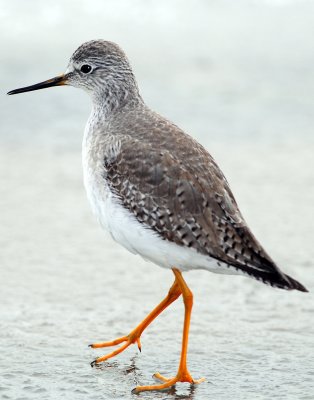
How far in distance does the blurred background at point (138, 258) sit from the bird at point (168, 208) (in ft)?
1.24

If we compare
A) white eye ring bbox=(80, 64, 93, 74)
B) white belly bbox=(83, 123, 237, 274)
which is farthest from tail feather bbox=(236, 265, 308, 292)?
white eye ring bbox=(80, 64, 93, 74)

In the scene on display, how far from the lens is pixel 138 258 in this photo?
30.0 feet

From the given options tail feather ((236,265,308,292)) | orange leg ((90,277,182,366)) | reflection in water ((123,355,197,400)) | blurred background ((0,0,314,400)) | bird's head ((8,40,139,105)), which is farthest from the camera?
bird's head ((8,40,139,105))

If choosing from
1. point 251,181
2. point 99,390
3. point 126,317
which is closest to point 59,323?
point 126,317

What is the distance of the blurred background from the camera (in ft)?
22.9

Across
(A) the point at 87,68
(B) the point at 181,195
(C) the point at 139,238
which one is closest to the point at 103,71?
(A) the point at 87,68

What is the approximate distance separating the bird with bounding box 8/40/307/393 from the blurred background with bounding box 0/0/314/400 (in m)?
0.38

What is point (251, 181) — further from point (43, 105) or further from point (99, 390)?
point (99, 390)

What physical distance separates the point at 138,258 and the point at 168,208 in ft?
8.01

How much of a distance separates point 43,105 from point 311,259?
17.3 ft

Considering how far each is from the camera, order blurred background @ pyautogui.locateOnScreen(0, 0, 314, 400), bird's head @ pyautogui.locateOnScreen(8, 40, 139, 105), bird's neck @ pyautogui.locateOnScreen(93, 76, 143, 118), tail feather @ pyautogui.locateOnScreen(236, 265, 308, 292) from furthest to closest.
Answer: bird's head @ pyautogui.locateOnScreen(8, 40, 139, 105)
bird's neck @ pyautogui.locateOnScreen(93, 76, 143, 118)
blurred background @ pyautogui.locateOnScreen(0, 0, 314, 400)
tail feather @ pyautogui.locateOnScreen(236, 265, 308, 292)

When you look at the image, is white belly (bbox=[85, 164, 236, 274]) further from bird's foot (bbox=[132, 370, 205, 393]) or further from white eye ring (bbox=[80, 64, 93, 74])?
white eye ring (bbox=[80, 64, 93, 74])

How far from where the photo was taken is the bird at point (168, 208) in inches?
260

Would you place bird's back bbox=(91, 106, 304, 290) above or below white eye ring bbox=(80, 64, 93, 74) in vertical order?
below
